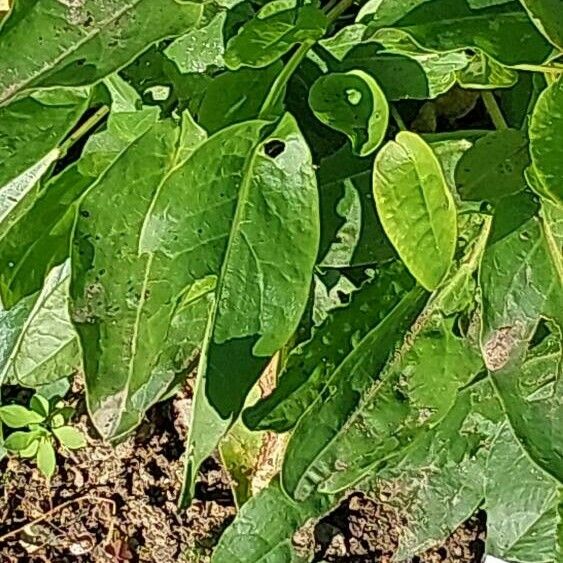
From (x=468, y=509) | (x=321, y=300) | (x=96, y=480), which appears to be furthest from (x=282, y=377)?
(x=96, y=480)

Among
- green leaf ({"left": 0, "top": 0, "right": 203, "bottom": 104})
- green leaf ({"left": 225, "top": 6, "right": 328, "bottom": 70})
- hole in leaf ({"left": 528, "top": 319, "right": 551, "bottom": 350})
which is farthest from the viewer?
hole in leaf ({"left": 528, "top": 319, "right": 551, "bottom": 350})

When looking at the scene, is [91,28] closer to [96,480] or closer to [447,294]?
[447,294]

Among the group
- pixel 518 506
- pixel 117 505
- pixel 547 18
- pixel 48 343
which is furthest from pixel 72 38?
pixel 117 505

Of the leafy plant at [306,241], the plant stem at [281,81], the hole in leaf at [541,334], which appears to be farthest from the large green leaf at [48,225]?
the hole in leaf at [541,334]

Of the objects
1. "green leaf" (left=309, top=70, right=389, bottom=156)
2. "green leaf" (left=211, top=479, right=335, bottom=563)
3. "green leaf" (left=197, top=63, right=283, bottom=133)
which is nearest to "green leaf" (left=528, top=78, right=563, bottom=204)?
"green leaf" (left=309, top=70, right=389, bottom=156)

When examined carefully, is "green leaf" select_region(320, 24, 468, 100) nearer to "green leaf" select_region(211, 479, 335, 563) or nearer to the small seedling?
"green leaf" select_region(211, 479, 335, 563)

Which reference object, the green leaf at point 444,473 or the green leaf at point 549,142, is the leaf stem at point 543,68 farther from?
the green leaf at point 444,473

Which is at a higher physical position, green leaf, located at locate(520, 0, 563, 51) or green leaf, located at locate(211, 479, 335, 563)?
green leaf, located at locate(520, 0, 563, 51)
